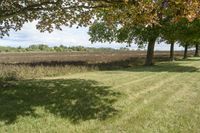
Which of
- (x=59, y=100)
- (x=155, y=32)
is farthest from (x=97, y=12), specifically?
(x=155, y=32)

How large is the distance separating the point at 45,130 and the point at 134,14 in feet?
22.4

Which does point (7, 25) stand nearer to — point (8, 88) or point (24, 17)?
point (24, 17)

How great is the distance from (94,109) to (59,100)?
5.90 feet

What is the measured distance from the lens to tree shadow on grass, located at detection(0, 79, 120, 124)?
13134mm

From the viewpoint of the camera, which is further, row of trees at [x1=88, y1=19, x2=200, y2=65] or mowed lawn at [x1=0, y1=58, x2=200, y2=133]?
row of trees at [x1=88, y1=19, x2=200, y2=65]

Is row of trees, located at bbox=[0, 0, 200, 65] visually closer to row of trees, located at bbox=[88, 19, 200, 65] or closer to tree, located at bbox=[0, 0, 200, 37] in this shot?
tree, located at bbox=[0, 0, 200, 37]

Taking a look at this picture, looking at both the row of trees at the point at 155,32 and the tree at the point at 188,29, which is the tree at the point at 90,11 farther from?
the tree at the point at 188,29

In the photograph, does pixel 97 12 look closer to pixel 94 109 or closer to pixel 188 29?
pixel 94 109

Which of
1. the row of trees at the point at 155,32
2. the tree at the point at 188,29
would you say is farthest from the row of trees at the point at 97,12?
the tree at the point at 188,29

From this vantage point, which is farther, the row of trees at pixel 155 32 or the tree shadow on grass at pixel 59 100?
the row of trees at pixel 155 32

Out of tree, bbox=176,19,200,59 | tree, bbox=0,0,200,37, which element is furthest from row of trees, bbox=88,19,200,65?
tree, bbox=0,0,200,37

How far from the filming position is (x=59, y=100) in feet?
50.1

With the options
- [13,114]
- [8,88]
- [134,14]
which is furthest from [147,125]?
[8,88]

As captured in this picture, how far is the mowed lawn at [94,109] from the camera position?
466 inches
